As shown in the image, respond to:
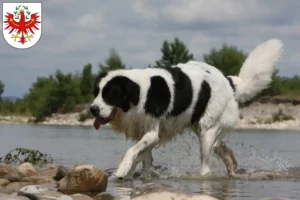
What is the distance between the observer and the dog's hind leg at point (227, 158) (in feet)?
36.8

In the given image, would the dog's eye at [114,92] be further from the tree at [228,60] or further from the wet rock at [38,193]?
the tree at [228,60]

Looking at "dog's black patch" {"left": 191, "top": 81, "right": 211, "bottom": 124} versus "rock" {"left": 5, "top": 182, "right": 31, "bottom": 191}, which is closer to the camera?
"rock" {"left": 5, "top": 182, "right": 31, "bottom": 191}

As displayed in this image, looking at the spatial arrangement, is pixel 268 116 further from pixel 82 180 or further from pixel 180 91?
pixel 82 180

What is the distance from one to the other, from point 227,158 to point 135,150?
2.20 m

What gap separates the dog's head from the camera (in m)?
9.39

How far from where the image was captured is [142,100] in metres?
9.65

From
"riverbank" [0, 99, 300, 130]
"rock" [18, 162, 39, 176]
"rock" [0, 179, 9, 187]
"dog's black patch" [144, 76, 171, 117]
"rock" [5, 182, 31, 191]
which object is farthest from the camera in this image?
"riverbank" [0, 99, 300, 130]

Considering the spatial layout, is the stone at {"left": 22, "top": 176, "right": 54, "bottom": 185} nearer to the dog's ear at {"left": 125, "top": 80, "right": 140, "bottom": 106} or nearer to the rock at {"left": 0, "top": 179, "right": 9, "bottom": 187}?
the rock at {"left": 0, "top": 179, "right": 9, "bottom": 187}

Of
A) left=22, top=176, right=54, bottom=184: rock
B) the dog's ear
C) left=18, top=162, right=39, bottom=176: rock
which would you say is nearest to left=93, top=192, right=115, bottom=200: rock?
left=22, top=176, right=54, bottom=184: rock

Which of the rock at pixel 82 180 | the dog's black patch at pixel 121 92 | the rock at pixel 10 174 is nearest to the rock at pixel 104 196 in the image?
the rock at pixel 82 180

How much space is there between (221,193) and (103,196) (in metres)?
1.55

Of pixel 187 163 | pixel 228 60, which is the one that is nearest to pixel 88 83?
pixel 228 60

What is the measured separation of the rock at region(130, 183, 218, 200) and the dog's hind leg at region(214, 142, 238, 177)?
4.23m

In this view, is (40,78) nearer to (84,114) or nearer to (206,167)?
(84,114)
